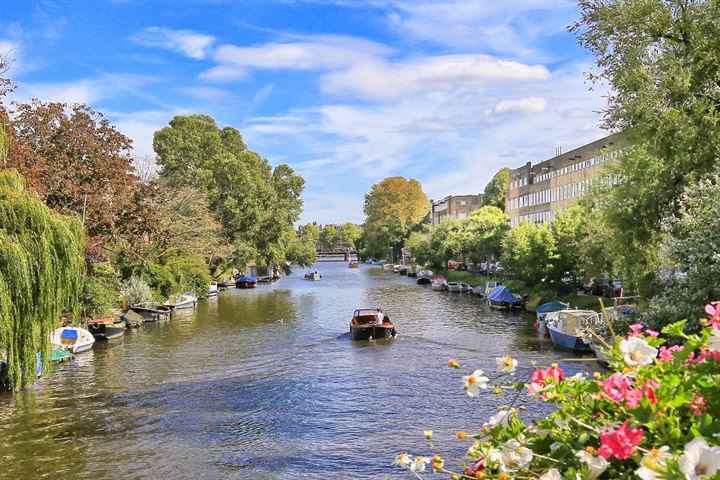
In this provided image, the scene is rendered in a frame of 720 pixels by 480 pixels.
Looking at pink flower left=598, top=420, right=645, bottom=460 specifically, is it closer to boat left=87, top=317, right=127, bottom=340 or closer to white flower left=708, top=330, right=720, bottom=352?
white flower left=708, top=330, right=720, bottom=352

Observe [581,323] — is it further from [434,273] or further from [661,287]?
[434,273]

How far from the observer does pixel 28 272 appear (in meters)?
18.0

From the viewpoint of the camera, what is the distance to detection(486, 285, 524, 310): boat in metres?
51.3

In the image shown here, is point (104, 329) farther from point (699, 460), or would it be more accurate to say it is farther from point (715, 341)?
point (699, 460)

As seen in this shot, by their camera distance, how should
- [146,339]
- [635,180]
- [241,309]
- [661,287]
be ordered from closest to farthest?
[661,287]
[635,180]
[146,339]
[241,309]

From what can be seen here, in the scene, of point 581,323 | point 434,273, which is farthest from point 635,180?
point 434,273

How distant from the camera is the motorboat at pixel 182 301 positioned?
5347cm

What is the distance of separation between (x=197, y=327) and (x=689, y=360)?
1630 inches

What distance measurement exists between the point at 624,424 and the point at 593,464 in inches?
11.4

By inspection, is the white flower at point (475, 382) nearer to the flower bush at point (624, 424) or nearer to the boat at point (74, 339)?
the flower bush at point (624, 424)

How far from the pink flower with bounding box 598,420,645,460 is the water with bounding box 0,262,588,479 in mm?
13484

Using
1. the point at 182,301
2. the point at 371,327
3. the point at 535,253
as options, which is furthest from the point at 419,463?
the point at 182,301

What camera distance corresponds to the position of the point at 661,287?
20.3 metres

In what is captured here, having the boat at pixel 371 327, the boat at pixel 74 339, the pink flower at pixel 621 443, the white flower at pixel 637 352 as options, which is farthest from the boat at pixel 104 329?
the pink flower at pixel 621 443
